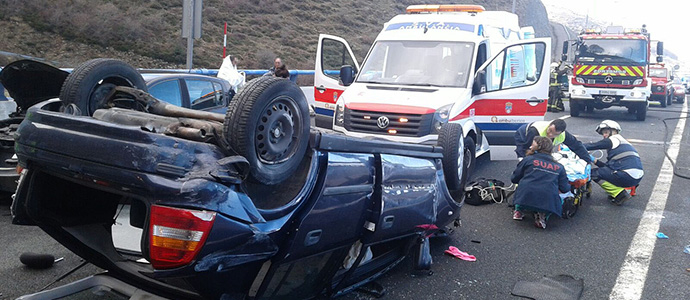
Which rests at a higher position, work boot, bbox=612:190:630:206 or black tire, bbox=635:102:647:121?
work boot, bbox=612:190:630:206

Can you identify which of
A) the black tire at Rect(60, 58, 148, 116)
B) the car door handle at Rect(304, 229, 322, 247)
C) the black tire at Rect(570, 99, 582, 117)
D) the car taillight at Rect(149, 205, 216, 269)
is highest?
the black tire at Rect(60, 58, 148, 116)

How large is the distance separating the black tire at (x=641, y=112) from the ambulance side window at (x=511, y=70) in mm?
10841

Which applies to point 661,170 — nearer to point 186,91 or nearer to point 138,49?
point 186,91

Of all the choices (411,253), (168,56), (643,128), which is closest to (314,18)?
(168,56)

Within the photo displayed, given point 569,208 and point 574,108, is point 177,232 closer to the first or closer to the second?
point 569,208

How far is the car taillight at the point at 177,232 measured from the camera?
8.82 feet

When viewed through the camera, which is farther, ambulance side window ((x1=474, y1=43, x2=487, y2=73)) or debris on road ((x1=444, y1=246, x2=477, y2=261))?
ambulance side window ((x1=474, y1=43, x2=487, y2=73))

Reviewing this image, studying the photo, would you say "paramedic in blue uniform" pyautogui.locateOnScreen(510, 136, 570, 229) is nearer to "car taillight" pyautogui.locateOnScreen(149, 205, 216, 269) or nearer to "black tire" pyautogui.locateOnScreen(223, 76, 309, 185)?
"black tire" pyautogui.locateOnScreen(223, 76, 309, 185)

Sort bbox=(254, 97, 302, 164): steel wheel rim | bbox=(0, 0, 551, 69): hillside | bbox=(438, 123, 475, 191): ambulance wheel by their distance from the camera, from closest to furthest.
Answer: bbox=(254, 97, 302, 164): steel wheel rim < bbox=(438, 123, 475, 191): ambulance wheel < bbox=(0, 0, 551, 69): hillside

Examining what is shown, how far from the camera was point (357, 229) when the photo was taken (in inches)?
151

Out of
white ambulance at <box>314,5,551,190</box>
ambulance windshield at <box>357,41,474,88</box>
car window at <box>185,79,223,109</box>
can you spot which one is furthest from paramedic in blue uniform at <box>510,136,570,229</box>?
car window at <box>185,79,223,109</box>

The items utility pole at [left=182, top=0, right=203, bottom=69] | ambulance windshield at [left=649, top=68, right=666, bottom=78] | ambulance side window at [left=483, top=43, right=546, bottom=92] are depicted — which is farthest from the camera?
ambulance windshield at [left=649, top=68, right=666, bottom=78]

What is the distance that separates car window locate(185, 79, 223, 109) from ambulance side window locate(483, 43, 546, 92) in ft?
12.8

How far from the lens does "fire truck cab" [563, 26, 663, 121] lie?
19.1 metres
